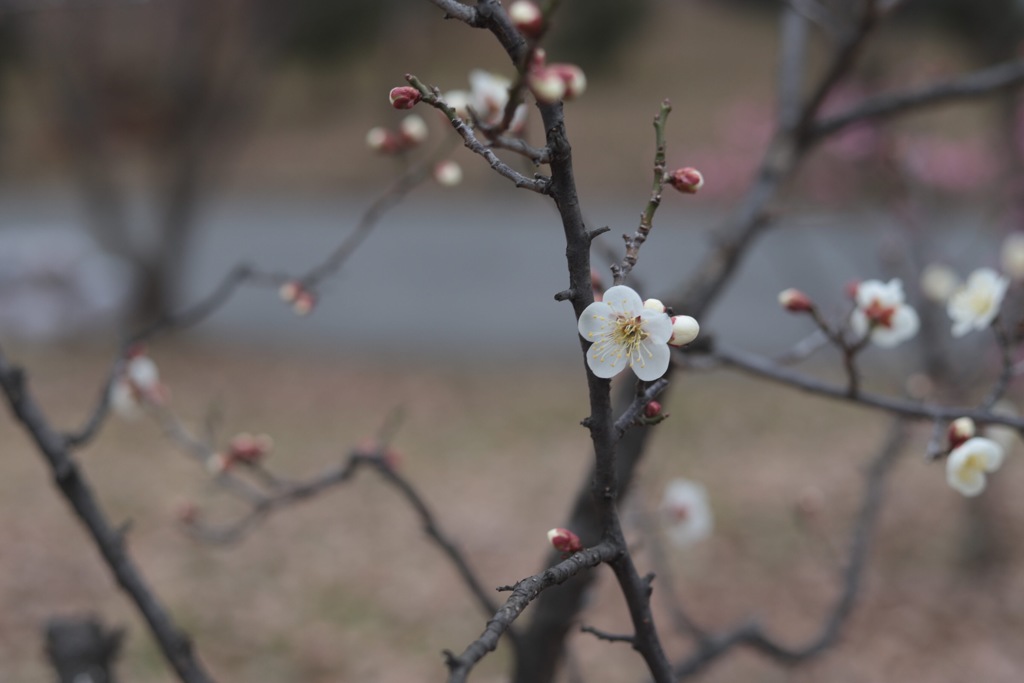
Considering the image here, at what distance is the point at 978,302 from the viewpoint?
130 centimetres

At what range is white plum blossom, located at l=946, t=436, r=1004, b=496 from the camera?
991mm

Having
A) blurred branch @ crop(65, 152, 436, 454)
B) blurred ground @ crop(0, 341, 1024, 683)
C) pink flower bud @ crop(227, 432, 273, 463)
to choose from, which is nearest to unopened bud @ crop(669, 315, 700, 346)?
blurred branch @ crop(65, 152, 436, 454)

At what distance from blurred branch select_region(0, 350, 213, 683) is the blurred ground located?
1.37m

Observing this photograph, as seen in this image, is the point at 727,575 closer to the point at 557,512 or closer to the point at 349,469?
the point at 557,512

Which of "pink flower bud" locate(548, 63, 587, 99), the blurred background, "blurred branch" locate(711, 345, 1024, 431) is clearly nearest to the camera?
"pink flower bud" locate(548, 63, 587, 99)

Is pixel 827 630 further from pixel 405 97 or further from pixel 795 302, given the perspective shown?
pixel 405 97

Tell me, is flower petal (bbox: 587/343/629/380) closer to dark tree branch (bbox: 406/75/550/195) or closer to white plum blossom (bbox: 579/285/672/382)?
white plum blossom (bbox: 579/285/672/382)

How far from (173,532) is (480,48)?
1577cm

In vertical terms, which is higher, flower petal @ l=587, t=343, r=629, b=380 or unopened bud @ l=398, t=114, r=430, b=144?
unopened bud @ l=398, t=114, r=430, b=144

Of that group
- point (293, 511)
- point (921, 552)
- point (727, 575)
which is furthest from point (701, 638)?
point (293, 511)

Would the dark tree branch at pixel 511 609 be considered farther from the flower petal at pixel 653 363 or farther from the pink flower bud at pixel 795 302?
the pink flower bud at pixel 795 302

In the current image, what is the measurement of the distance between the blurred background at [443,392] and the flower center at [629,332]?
57 cm

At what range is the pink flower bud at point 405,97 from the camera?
30.2 inches

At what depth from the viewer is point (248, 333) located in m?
8.39
